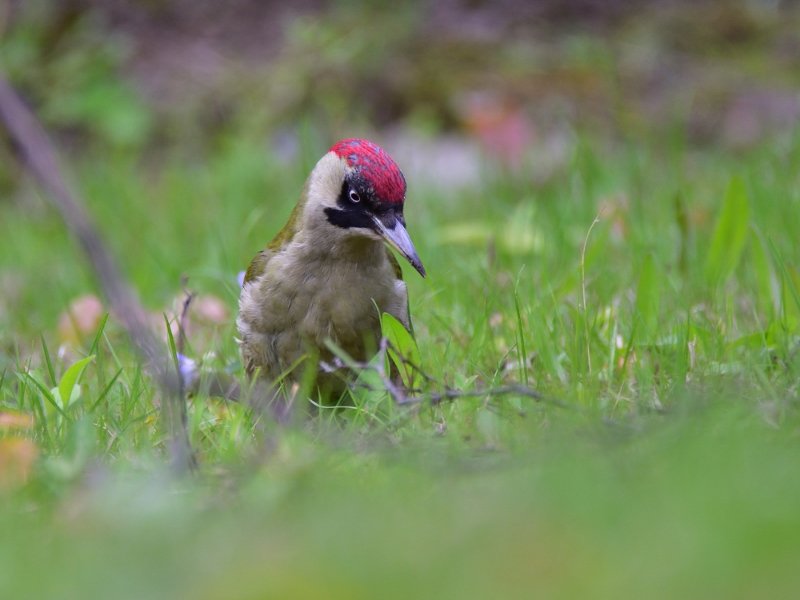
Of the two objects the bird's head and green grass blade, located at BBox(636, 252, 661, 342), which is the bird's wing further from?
green grass blade, located at BBox(636, 252, 661, 342)

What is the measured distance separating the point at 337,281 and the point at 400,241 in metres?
0.26

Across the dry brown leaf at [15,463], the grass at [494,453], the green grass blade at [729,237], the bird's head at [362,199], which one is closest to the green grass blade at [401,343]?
the grass at [494,453]

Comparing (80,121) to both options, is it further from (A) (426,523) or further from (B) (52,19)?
(A) (426,523)

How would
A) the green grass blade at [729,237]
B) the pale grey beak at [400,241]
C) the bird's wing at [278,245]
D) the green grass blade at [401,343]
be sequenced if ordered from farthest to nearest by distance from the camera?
the green grass blade at [729,237] < the bird's wing at [278,245] < the pale grey beak at [400,241] < the green grass blade at [401,343]

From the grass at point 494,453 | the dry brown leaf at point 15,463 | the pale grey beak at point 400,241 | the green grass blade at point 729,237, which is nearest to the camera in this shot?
the grass at point 494,453

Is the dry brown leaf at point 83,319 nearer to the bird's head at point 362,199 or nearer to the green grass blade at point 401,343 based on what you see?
the bird's head at point 362,199

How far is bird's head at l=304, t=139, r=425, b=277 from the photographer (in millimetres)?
3033

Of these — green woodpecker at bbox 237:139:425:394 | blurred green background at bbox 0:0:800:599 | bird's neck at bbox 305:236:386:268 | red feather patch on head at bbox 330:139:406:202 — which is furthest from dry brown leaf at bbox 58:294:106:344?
red feather patch on head at bbox 330:139:406:202

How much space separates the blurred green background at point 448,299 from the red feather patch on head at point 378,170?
40 centimetres

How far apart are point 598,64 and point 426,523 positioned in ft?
17.7

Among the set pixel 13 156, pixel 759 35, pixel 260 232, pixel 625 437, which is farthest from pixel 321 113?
pixel 625 437

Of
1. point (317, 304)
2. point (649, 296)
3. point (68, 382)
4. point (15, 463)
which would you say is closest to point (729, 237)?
point (649, 296)

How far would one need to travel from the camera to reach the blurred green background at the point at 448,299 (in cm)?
159

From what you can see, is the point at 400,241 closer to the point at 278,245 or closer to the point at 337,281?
the point at 337,281
